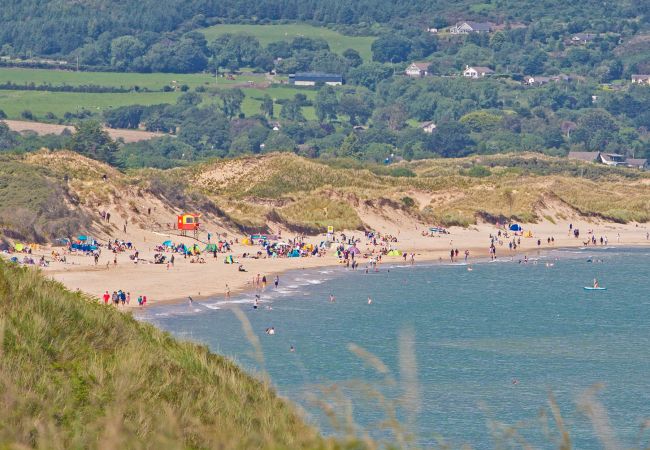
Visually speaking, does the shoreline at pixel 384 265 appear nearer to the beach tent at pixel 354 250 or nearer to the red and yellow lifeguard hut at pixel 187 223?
the beach tent at pixel 354 250

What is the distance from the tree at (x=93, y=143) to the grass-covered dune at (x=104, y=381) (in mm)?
115241

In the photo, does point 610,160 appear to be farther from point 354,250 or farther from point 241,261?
point 241,261

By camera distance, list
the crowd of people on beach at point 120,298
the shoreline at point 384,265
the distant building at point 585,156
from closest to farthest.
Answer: the crowd of people on beach at point 120,298
the shoreline at point 384,265
the distant building at point 585,156

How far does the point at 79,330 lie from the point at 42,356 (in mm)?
1607

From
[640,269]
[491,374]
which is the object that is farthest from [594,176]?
[491,374]

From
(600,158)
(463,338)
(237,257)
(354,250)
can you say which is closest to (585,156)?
(600,158)

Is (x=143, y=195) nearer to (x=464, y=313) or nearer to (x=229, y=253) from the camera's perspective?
(x=229, y=253)

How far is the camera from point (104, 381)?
47.6 ft

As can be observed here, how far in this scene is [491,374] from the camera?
44.8 metres

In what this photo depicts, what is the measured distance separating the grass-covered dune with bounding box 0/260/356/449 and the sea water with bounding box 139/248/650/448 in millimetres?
6658

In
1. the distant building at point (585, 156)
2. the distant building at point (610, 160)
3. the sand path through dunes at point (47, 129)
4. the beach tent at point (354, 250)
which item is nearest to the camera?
the beach tent at point (354, 250)

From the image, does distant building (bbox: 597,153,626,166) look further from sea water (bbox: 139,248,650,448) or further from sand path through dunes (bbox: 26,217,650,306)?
sea water (bbox: 139,248,650,448)

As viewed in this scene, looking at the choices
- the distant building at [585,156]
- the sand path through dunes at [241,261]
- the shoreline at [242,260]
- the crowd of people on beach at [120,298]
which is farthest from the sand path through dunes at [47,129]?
the crowd of people on beach at [120,298]

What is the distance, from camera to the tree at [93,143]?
434 feet
